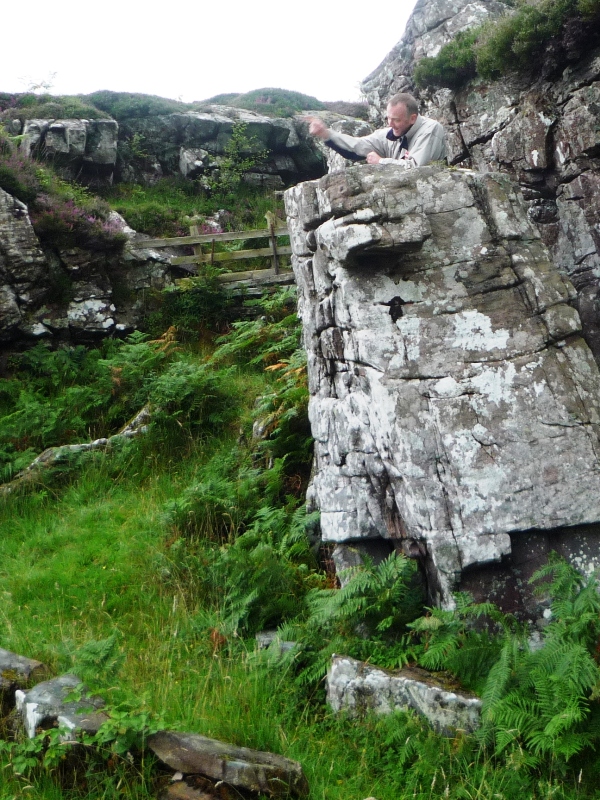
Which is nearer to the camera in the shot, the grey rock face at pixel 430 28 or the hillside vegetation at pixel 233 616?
the hillside vegetation at pixel 233 616

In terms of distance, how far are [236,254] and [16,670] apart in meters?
11.7

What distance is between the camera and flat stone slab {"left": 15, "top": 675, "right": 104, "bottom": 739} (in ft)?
13.3

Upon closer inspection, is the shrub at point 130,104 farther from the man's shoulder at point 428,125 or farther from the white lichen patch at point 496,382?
the white lichen patch at point 496,382

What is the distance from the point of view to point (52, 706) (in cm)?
420

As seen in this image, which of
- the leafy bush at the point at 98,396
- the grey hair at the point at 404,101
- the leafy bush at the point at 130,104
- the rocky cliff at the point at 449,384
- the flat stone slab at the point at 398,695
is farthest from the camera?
the leafy bush at the point at 130,104

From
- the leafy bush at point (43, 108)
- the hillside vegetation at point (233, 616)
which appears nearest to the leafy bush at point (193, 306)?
the hillside vegetation at point (233, 616)

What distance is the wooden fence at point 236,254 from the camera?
1468 cm

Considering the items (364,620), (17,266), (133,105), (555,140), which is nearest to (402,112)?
(555,140)

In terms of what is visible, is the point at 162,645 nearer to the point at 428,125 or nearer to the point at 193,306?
the point at 428,125

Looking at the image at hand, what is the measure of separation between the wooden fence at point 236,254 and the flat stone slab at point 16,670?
10.5 metres

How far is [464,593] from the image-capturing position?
16.1 feet

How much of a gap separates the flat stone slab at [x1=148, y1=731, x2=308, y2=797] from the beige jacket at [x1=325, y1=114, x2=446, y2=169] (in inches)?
196

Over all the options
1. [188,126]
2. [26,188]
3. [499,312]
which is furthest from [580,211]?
[188,126]

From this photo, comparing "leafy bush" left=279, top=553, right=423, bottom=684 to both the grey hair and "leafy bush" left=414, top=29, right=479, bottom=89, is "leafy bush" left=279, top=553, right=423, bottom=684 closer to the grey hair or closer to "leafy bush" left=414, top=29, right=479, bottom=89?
the grey hair
